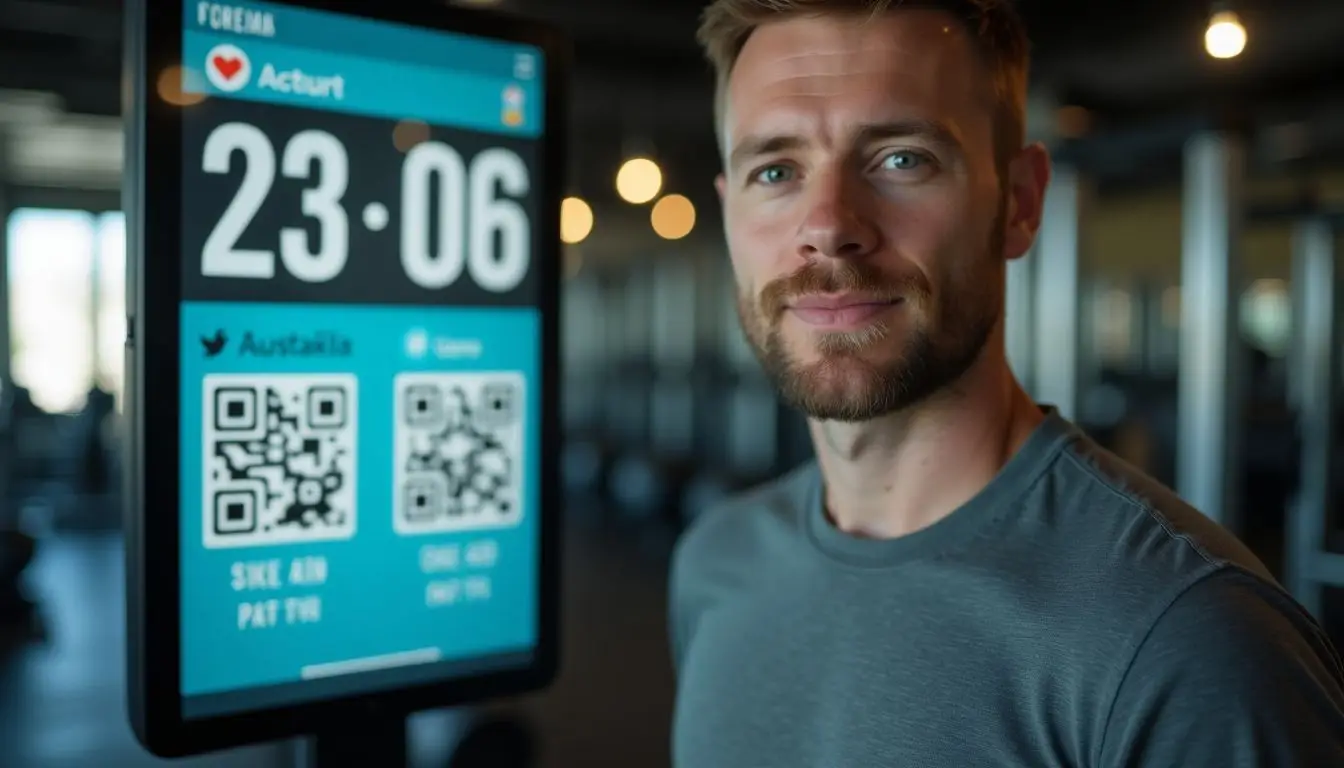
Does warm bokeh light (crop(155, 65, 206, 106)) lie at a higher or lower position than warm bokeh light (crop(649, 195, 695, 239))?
lower

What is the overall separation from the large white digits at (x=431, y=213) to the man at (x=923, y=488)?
0.86 ft

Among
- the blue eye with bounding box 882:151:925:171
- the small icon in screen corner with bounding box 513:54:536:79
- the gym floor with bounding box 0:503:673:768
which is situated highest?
the small icon in screen corner with bounding box 513:54:536:79

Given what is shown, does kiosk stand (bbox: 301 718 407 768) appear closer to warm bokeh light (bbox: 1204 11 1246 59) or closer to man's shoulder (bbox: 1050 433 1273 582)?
man's shoulder (bbox: 1050 433 1273 582)

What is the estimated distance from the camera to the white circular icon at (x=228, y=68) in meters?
0.85

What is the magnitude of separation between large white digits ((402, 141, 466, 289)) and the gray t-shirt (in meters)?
0.43

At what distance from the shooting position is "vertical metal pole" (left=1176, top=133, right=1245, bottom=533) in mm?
3100

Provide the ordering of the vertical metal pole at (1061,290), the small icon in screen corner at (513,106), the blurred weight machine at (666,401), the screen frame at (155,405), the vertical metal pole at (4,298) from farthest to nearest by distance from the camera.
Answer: the blurred weight machine at (666,401), the vertical metal pole at (4,298), the vertical metal pole at (1061,290), the small icon in screen corner at (513,106), the screen frame at (155,405)

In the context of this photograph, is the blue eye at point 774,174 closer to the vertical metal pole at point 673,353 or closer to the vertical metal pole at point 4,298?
the vertical metal pole at point 4,298

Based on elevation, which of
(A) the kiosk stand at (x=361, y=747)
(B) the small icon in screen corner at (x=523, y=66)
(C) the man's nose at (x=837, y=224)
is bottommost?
(A) the kiosk stand at (x=361, y=747)

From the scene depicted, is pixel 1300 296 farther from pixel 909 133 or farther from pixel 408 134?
pixel 408 134

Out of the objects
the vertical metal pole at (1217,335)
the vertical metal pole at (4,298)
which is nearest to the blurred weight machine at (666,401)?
the vertical metal pole at (1217,335)

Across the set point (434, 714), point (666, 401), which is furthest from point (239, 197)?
point (666, 401)

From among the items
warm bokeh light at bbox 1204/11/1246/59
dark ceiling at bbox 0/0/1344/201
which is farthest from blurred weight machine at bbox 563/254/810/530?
warm bokeh light at bbox 1204/11/1246/59

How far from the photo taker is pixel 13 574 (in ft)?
15.1
